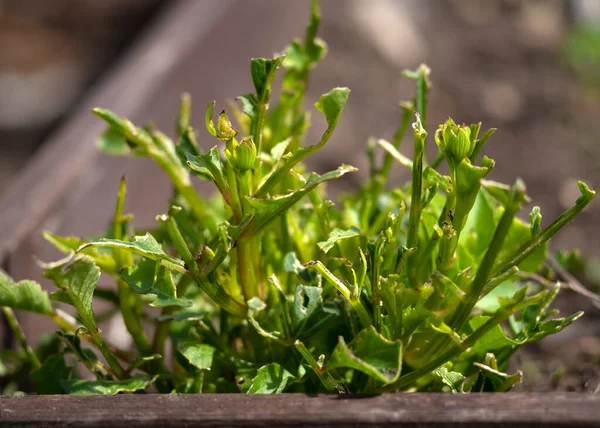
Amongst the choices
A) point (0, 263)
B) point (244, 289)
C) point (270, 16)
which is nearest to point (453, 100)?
point (270, 16)

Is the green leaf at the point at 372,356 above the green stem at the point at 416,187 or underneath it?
underneath

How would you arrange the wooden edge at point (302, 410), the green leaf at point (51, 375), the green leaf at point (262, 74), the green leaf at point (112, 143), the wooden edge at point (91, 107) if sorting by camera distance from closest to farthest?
the wooden edge at point (302, 410) < the green leaf at point (262, 74) < the green leaf at point (51, 375) < the green leaf at point (112, 143) < the wooden edge at point (91, 107)

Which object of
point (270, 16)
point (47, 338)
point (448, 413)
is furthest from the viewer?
point (270, 16)

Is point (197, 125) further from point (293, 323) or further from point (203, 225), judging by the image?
point (293, 323)

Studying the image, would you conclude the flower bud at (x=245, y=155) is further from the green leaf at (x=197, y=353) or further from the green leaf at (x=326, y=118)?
the green leaf at (x=197, y=353)

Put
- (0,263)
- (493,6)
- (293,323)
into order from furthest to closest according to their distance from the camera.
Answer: (493,6) → (0,263) → (293,323)

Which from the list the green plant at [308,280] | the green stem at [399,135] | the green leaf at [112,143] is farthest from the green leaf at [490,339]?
the green leaf at [112,143]

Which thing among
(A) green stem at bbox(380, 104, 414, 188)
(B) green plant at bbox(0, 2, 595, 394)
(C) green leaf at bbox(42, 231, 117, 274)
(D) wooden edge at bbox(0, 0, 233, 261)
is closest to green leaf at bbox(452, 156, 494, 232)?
(B) green plant at bbox(0, 2, 595, 394)
